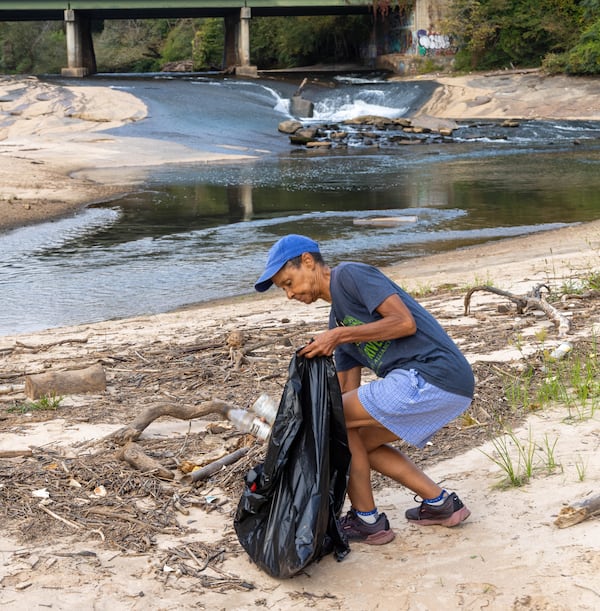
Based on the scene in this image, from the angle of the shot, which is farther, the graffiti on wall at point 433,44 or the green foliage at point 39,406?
the graffiti on wall at point 433,44

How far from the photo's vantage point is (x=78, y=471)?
15.6 feet

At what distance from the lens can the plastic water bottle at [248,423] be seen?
170 inches

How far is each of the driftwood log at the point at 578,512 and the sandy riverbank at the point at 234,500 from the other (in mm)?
39

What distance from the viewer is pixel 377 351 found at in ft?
12.8

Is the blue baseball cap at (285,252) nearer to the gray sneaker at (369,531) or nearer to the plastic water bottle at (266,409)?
the plastic water bottle at (266,409)

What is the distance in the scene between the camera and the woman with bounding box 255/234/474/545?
375 cm

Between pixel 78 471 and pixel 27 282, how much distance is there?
354 inches

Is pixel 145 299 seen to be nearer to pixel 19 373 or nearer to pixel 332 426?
pixel 19 373

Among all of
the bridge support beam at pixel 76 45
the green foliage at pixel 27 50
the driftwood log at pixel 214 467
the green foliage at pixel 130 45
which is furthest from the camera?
the green foliage at pixel 130 45

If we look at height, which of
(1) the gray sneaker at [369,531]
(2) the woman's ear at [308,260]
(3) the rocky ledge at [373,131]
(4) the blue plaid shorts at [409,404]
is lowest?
(3) the rocky ledge at [373,131]

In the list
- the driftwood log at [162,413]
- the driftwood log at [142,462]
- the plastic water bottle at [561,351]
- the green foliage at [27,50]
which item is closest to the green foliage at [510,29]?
the green foliage at [27,50]

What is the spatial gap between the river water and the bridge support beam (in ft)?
29.7

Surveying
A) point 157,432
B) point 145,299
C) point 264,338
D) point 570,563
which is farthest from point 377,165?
point 570,563

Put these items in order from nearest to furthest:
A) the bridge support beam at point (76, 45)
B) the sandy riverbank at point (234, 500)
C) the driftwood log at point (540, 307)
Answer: the sandy riverbank at point (234, 500), the driftwood log at point (540, 307), the bridge support beam at point (76, 45)
